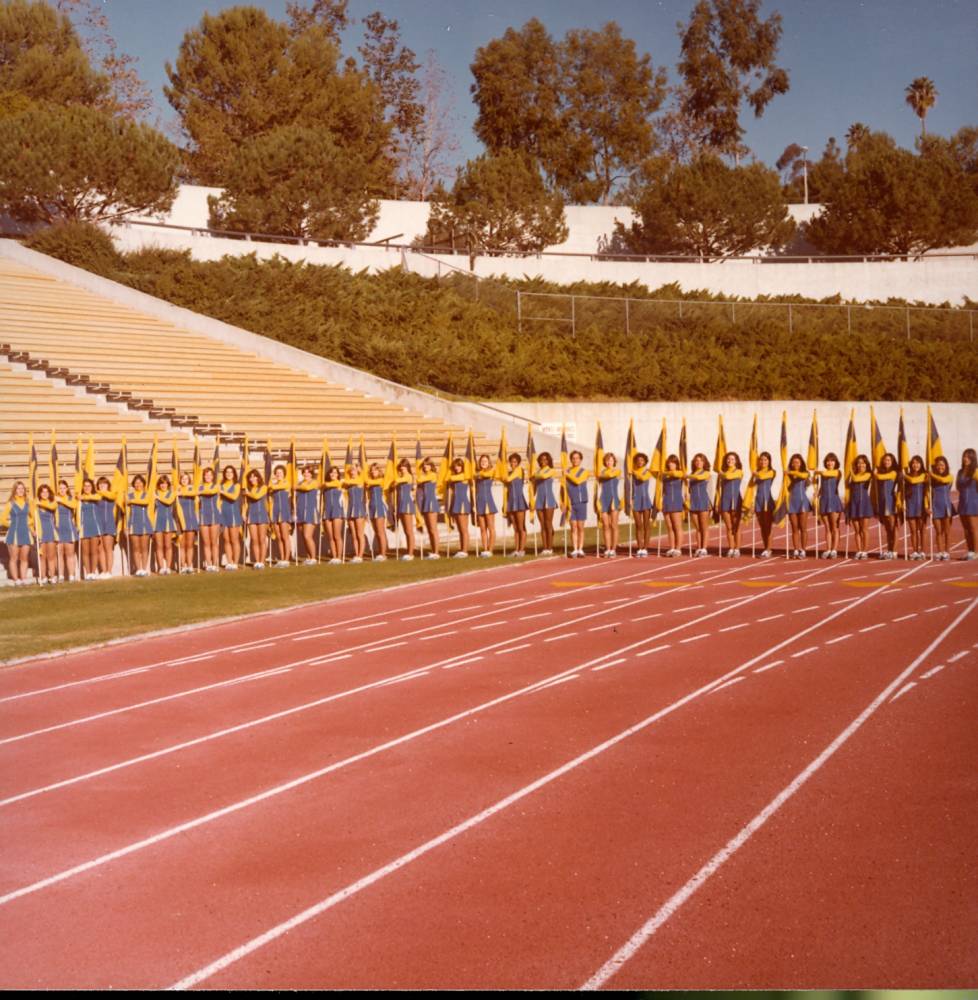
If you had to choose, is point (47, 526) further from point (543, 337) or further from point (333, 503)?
point (543, 337)

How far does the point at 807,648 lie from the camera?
9500mm

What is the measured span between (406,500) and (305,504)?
4.83 feet

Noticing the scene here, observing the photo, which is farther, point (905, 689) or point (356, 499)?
point (356, 499)

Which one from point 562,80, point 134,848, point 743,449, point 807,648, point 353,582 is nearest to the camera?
point 134,848

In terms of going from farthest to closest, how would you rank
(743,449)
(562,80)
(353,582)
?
(562,80) → (743,449) → (353,582)

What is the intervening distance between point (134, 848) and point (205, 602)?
8044 millimetres

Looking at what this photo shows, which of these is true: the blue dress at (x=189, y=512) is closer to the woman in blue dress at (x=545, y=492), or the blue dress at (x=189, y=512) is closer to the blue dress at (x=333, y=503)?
the blue dress at (x=333, y=503)

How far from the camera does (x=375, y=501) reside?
1748cm

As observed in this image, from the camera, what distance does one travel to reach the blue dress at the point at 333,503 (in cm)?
1758

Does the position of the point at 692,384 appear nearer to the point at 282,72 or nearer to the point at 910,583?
the point at 282,72

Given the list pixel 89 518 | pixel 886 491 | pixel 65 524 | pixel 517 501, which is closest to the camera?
pixel 65 524

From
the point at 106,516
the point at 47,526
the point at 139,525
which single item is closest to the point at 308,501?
the point at 139,525

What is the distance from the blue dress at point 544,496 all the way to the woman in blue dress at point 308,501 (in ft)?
10.5

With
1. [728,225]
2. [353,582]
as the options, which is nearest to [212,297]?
[353,582]
